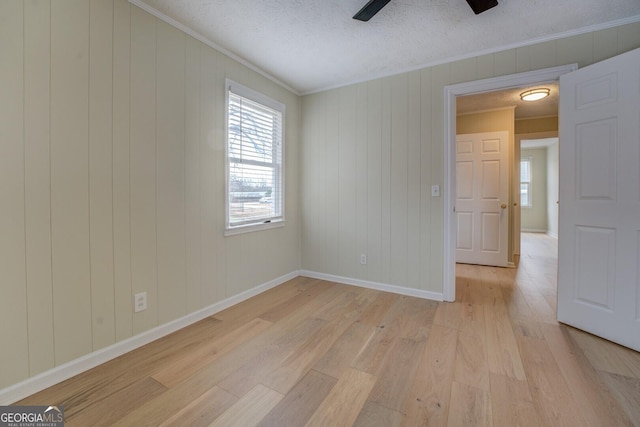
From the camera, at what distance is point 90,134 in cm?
171

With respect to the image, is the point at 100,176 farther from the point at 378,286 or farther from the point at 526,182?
the point at 526,182

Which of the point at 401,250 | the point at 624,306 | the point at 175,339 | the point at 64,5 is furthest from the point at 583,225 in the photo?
the point at 64,5

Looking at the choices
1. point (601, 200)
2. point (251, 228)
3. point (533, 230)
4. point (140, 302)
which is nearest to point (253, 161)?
point (251, 228)

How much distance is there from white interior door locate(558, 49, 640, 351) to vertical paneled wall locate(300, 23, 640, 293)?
17.0 inches

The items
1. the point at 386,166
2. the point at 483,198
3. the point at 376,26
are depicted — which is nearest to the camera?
the point at 376,26

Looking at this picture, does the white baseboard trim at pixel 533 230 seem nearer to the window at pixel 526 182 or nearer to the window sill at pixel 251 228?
the window at pixel 526 182

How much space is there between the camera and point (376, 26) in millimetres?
2209

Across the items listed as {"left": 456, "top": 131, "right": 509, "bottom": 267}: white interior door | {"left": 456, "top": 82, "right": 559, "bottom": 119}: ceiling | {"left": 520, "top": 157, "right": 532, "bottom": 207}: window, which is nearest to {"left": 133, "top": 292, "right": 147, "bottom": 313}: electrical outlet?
{"left": 456, "top": 82, "right": 559, "bottom": 119}: ceiling

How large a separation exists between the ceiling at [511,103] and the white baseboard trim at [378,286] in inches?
96.6

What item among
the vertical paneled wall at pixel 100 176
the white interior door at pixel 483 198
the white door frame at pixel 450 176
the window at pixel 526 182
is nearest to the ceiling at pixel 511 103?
the white interior door at pixel 483 198

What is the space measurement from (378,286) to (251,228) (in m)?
1.58

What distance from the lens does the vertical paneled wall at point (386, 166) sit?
105 inches

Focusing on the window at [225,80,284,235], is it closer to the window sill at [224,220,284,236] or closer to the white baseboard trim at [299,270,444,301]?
the window sill at [224,220,284,236]

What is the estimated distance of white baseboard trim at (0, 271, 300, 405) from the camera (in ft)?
4.77
